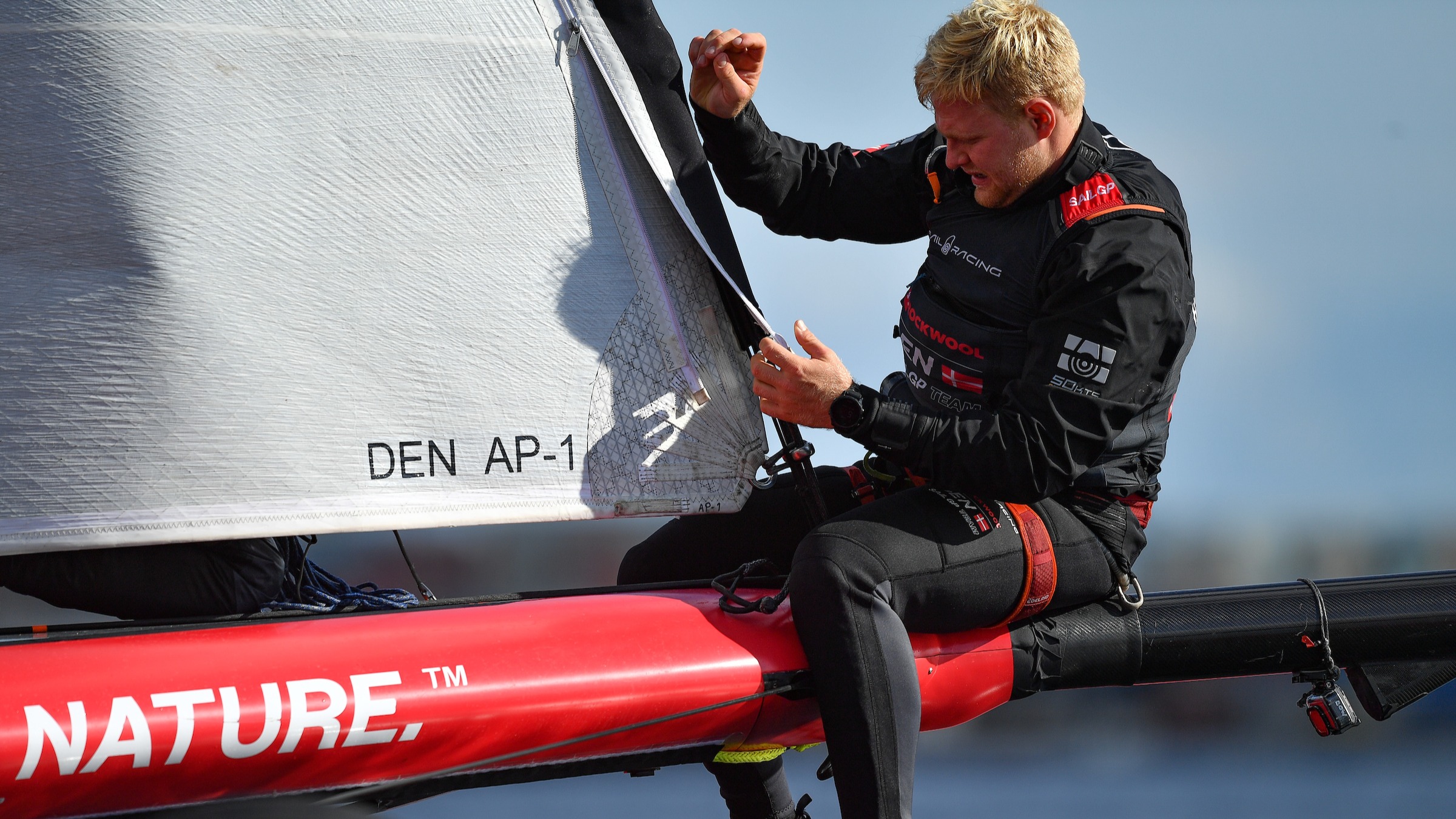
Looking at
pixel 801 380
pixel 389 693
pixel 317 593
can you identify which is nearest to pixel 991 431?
pixel 801 380

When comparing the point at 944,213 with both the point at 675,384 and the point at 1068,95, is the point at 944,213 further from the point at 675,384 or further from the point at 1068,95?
the point at 675,384

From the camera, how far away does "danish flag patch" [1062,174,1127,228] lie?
62.5 inches

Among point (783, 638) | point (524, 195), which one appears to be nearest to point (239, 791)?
point (783, 638)

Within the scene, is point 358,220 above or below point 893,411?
above

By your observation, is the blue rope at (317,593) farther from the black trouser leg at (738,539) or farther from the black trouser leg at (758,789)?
the black trouser leg at (758,789)

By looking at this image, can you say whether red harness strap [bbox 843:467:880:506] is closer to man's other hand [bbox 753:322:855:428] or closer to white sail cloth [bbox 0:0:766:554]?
white sail cloth [bbox 0:0:766:554]

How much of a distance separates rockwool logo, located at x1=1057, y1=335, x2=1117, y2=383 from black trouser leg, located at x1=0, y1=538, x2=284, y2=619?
1049mm

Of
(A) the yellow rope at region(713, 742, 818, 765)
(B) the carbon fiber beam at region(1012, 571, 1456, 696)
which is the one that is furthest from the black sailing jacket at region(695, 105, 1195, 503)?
(A) the yellow rope at region(713, 742, 818, 765)

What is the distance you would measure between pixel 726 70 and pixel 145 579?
1049 millimetres

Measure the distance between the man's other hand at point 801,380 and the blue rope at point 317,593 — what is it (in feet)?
1.80

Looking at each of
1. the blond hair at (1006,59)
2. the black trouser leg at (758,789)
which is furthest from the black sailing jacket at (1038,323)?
the black trouser leg at (758,789)

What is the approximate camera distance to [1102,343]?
151 centimetres

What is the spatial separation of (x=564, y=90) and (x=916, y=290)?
1.92 feet

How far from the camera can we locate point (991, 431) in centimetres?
153
